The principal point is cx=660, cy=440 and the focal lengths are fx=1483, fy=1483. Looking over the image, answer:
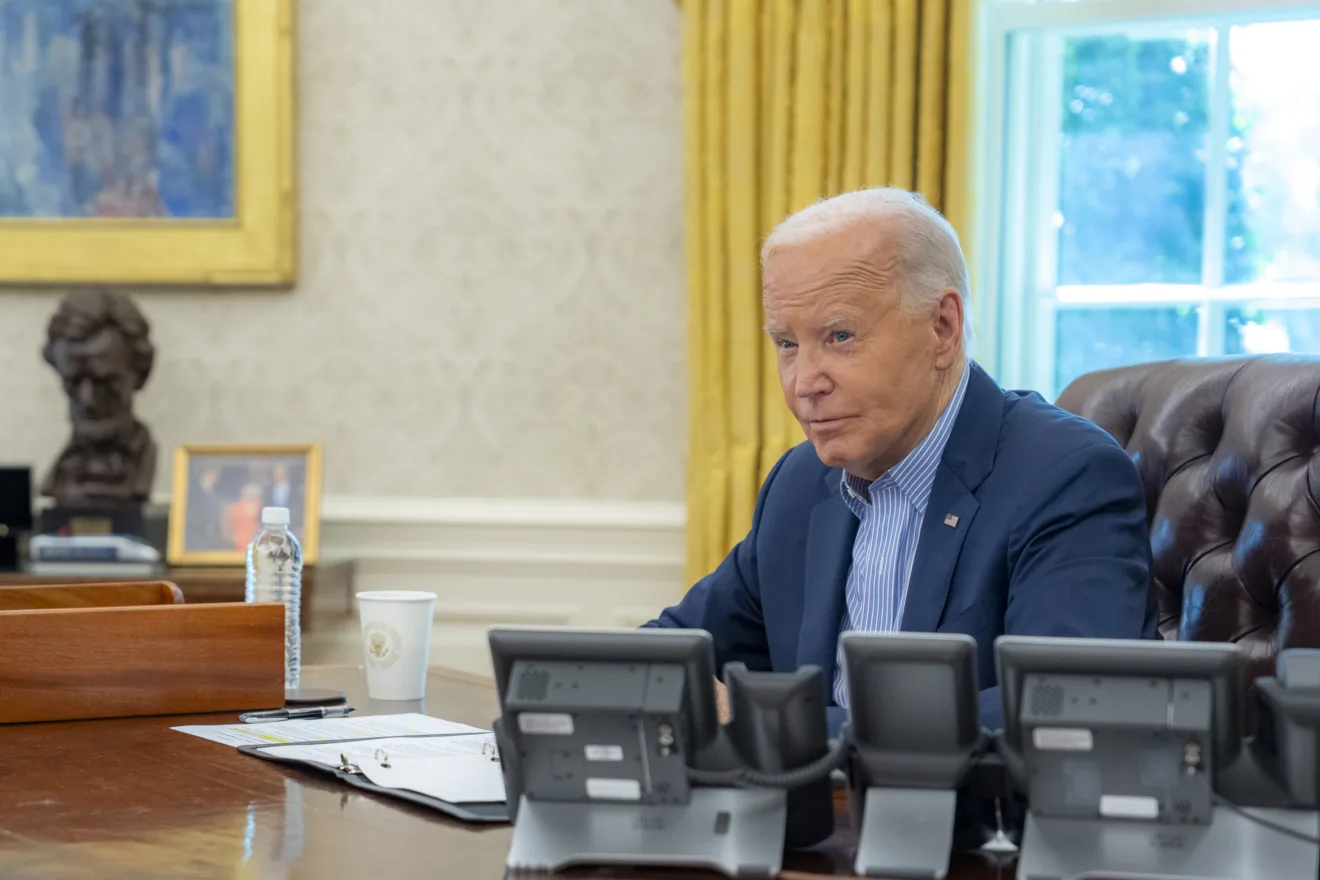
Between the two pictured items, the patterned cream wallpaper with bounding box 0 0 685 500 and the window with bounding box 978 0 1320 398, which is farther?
the patterned cream wallpaper with bounding box 0 0 685 500

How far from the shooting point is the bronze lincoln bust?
3318 mm

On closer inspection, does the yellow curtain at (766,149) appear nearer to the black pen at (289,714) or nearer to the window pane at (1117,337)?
the window pane at (1117,337)

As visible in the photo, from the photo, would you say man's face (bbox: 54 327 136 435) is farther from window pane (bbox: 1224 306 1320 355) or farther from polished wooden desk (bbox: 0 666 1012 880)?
window pane (bbox: 1224 306 1320 355)

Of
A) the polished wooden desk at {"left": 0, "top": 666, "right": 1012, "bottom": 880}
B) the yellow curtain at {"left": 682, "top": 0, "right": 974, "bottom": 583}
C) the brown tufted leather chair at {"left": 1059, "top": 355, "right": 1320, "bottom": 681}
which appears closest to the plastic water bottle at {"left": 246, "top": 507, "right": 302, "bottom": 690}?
the polished wooden desk at {"left": 0, "top": 666, "right": 1012, "bottom": 880}

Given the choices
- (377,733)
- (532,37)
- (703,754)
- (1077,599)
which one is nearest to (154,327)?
(532,37)

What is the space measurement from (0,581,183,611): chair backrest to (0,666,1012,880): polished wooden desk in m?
0.31

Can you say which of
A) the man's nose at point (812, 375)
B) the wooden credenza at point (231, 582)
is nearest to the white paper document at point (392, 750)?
the man's nose at point (812, 375)

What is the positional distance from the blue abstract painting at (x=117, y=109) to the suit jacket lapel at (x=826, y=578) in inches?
87.9

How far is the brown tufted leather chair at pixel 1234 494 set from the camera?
178 centimetres

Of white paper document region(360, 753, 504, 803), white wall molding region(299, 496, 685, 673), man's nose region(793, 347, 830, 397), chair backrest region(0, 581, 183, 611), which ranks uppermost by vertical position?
man's nose region(793, 347, 830, 397)

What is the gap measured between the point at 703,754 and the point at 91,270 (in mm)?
3088

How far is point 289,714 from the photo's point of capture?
5.45 feet

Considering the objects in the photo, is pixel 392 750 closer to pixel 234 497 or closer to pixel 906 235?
pixel 906 235

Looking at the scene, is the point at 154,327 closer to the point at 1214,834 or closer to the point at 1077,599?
the point at 1077,599
